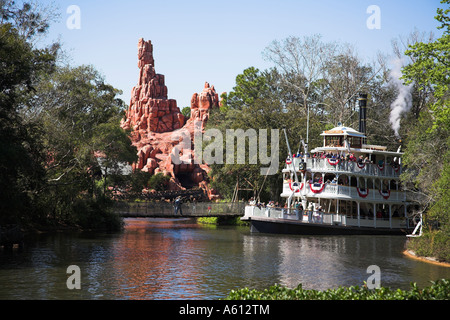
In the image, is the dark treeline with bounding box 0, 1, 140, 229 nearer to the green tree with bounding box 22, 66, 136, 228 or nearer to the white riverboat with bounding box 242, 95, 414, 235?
the green tree with bounding box 22, 66, 136, 228

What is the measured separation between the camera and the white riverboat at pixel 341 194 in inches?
1539

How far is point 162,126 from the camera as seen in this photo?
9500 cm

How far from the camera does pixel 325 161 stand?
39250mm

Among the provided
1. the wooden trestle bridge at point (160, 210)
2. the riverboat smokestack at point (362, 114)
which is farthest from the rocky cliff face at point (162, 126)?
the riverboat smokestack at point (362, 114)

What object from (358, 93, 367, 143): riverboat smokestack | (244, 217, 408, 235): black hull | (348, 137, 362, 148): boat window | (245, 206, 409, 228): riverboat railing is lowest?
(244, 217, 408, 235): black hull

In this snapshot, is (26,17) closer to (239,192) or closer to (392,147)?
(239,192)

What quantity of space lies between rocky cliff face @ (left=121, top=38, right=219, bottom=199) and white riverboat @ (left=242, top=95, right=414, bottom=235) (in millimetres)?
34785

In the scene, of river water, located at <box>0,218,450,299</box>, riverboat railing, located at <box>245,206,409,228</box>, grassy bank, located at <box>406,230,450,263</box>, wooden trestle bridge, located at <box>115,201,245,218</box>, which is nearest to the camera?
river water, located at <box>0,218,450,299</box>

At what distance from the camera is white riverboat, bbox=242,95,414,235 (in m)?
39.1

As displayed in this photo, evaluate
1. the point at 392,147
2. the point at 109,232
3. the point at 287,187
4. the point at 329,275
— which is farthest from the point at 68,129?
the point at 392,147

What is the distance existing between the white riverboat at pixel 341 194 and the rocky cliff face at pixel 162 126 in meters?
34.8

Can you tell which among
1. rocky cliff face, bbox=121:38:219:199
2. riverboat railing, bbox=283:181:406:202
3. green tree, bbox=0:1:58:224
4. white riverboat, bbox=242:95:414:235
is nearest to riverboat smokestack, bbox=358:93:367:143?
white riverboat, bbox=242:95:414:235

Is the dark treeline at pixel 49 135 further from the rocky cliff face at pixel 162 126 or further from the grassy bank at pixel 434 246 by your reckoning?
the rocky cliff face at pixel 162 126

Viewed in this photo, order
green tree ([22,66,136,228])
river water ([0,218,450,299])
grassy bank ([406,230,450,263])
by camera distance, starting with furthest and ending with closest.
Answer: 1. green tree ([22,66,136,228])
2. grassy bank ([406,230,450,263])
3. river water ([0,218,450,299])
